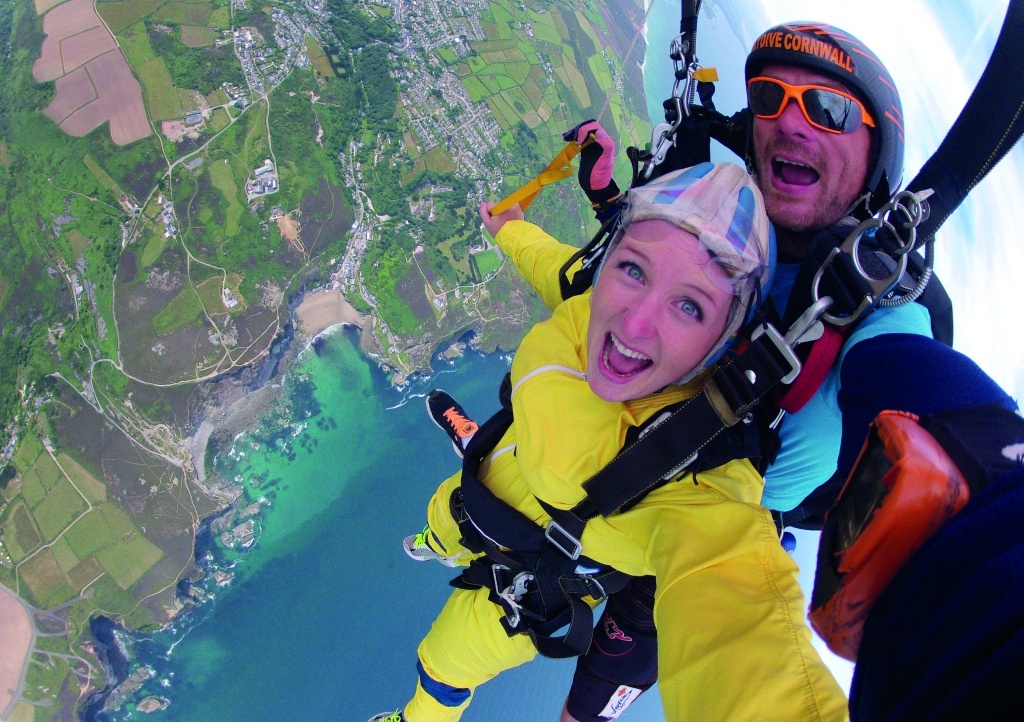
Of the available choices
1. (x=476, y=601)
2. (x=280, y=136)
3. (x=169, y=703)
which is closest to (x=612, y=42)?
(x=280, y=136)

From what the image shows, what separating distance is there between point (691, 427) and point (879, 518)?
0.48 meters

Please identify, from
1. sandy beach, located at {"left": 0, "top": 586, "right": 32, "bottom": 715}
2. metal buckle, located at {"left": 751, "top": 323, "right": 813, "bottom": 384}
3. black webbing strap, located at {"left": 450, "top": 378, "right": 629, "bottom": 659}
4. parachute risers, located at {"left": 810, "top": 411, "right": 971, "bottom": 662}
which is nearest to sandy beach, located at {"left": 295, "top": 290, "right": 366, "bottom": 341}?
sandy beach, located at {"left": 0, "top": 586, "right": 32, "bottom": 715}

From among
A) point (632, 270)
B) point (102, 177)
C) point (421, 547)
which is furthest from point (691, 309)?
point (102, 177)

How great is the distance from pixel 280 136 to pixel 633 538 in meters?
4.97

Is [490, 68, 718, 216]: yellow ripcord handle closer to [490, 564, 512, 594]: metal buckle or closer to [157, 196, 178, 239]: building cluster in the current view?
[490, 564, 512, 594]: metal buckle

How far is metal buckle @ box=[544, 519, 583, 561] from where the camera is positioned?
1.33m

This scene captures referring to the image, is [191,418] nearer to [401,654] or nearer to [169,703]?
[169,703]

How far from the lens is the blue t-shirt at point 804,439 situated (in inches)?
42.6

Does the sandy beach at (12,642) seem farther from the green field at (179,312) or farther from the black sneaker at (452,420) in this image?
the black sneaker at (452,420)

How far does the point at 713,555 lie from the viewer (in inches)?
34.9

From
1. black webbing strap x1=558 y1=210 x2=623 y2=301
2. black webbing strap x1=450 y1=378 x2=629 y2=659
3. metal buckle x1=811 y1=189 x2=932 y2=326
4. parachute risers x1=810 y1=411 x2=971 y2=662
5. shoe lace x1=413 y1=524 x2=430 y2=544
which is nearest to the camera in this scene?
parachute risers x1=810 y1=411 x2=971 y2=662

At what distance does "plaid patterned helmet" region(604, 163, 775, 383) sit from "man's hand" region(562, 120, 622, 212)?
37.0 inches

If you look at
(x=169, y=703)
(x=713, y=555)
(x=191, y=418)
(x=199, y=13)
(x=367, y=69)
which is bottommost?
(x=169, y=703)

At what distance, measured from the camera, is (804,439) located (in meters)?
1.30
